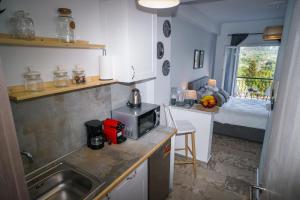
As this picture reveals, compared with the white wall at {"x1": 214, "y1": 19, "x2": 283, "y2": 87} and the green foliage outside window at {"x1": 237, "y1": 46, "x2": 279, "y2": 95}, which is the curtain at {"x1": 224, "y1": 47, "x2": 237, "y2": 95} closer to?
the white wall at {"x1": 214, "y1": 19, "x2": 283, "y2": 87}

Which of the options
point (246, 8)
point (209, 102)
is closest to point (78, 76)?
point (209, 102)

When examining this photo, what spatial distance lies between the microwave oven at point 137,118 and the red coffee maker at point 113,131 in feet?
0.29

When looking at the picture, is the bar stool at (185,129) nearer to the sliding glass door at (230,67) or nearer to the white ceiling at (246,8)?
the white ceiling at (246,8)

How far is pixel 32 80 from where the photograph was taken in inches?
48.6

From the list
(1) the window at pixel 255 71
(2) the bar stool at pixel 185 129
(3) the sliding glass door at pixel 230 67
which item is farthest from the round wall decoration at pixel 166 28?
(1) the window at pixel 255 71

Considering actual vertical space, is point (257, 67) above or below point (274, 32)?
below

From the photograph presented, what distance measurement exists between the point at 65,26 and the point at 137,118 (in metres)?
1.03

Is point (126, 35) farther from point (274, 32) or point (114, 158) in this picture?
point (274, 32)

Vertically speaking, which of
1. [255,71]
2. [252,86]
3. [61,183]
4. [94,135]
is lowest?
[61,183]

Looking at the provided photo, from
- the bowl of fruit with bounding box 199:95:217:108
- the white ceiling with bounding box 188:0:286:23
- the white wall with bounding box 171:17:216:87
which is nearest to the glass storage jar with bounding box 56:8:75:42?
the bowl of fruit with bounding box 199:95:217:108

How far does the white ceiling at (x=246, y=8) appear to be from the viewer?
366cm

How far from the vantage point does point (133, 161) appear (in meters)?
1.49

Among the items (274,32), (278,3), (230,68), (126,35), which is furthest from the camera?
(230,68)

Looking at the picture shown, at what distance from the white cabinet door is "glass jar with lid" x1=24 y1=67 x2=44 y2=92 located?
36.3 inches
